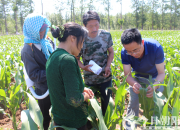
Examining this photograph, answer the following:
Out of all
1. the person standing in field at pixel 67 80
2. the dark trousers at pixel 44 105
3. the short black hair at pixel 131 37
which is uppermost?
the short black hair at pixel 131 37

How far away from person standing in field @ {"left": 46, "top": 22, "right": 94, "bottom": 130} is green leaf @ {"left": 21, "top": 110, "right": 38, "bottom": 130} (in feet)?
0.59

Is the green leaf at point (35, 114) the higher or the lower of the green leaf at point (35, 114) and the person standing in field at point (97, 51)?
the lower

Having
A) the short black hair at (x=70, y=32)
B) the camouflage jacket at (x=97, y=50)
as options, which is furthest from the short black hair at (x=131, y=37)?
the short black hair at (x=70, y=32)

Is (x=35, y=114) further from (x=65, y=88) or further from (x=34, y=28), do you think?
(x=34, y=28)

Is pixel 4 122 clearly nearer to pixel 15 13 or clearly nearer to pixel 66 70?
pixel 66 70

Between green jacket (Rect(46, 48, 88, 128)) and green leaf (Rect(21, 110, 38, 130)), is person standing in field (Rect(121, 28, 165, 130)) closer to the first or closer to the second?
green jacket (Rect(46, 48, 88, 128))

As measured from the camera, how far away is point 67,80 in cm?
94

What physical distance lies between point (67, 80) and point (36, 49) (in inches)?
32.9

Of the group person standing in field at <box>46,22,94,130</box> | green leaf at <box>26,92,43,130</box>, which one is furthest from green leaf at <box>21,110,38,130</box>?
person standing in field at <box>46,22,94,130</box>

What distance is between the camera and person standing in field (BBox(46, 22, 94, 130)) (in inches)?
37.3

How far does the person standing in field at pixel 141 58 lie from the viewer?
59.7 inches

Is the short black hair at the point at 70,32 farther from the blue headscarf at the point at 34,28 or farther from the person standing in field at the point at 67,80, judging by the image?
the blue headscarf at the point at 34,28

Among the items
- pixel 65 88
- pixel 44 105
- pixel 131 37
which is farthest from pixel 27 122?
pixel 131 37

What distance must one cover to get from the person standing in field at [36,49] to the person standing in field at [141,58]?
0.92 meters
